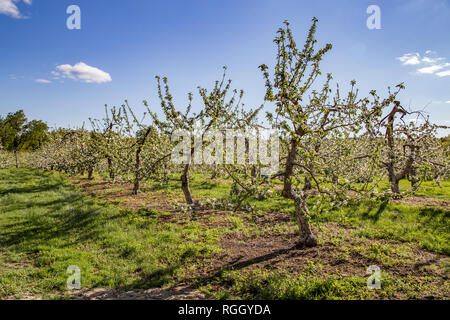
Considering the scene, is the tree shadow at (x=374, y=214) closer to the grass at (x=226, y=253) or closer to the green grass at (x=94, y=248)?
the grass at (x=226, y=253)

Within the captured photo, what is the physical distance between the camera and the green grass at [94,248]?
6.02 m

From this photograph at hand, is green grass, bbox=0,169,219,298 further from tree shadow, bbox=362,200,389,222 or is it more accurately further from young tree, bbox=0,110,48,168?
young tree, bbox=0,110,48,168

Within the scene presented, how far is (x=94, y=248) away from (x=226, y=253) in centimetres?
445

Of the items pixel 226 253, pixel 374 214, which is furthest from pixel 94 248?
pixel 374 214

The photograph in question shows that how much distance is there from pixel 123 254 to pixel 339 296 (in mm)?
6181

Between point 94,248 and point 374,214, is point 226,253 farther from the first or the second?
point 374,214

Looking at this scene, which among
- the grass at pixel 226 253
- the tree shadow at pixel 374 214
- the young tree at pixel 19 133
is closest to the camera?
the grass at pixel 226 253

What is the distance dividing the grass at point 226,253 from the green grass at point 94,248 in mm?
32

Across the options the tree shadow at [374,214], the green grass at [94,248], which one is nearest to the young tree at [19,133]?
the green grass at [94,248]

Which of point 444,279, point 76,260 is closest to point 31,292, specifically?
point 76,260

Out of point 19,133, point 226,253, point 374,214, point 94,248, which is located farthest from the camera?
point 19,133

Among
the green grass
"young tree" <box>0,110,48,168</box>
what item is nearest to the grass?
the green grass

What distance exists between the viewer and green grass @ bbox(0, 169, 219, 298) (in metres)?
6.02

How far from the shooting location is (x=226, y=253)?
7.36 metres
